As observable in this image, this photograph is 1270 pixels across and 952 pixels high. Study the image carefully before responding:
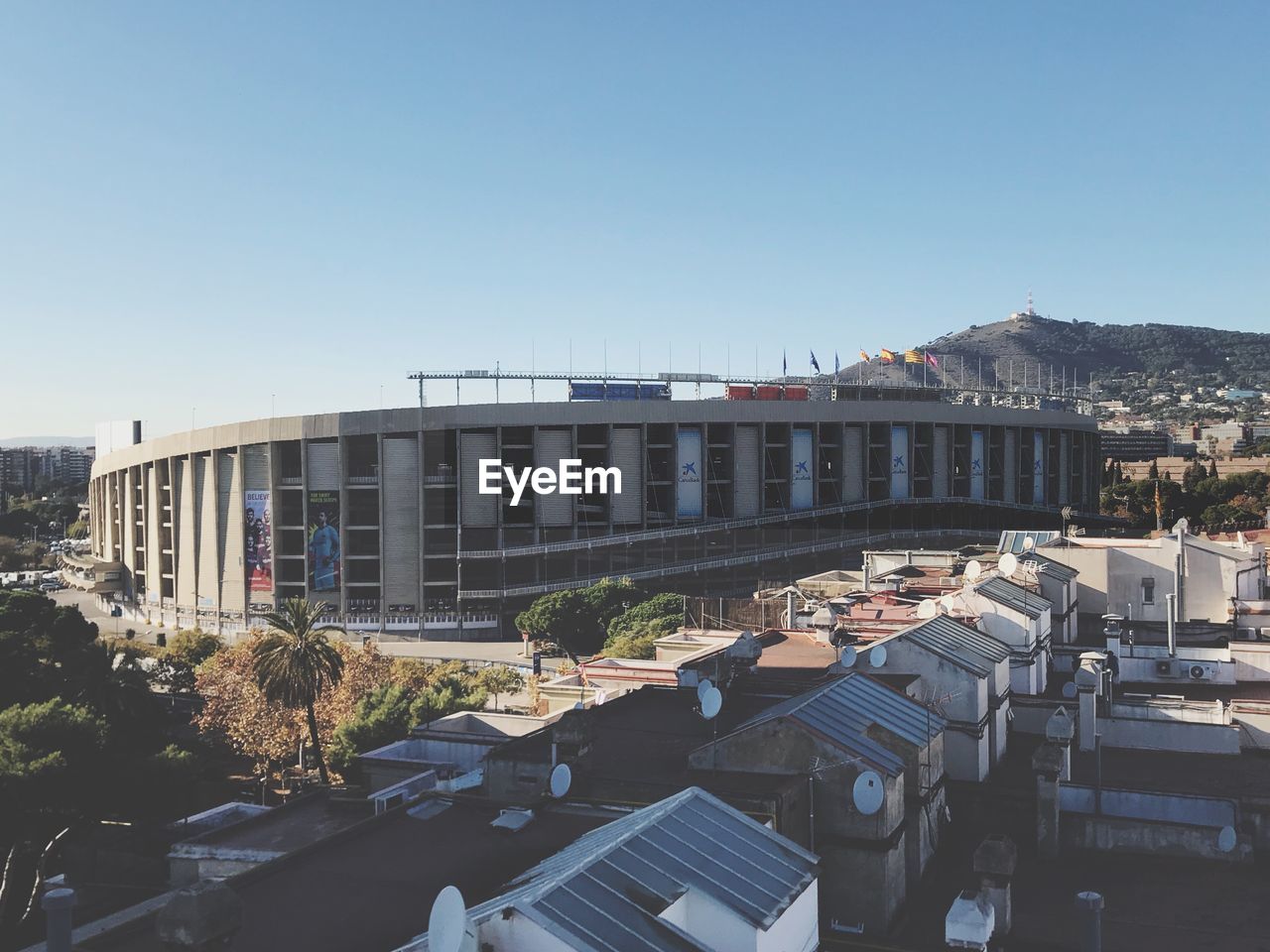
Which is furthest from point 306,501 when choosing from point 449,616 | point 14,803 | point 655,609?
point 14,803

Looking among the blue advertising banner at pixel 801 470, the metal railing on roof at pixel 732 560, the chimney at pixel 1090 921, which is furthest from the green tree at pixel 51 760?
the blue advertising banner at pixel 801 470

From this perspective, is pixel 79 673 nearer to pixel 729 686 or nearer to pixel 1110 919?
pixel 729 686

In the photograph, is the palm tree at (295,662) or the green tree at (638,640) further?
the green tree at (638,640)

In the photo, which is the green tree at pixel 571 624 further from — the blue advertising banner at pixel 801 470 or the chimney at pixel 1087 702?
the chimney at pixel 1087 702

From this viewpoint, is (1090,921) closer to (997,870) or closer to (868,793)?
(997,870)

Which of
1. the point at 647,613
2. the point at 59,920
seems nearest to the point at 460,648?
the point at 647,613
